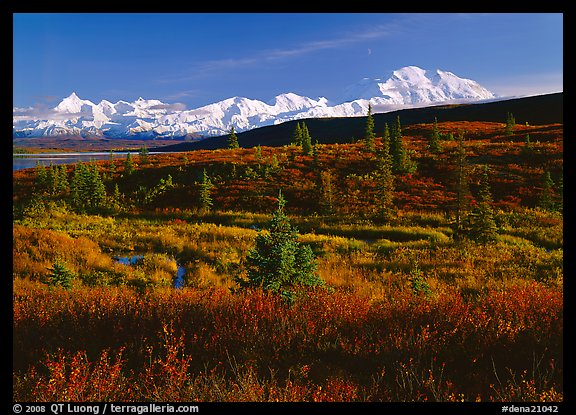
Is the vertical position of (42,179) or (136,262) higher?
(42,179)

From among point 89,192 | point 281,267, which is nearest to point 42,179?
point 89,192

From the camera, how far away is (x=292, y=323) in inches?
163

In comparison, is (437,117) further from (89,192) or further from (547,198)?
(89,192)

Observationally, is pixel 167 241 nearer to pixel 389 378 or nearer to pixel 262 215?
pixel 262 215

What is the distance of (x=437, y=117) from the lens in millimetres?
149125

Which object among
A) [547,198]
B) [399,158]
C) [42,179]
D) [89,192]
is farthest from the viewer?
[399,158]

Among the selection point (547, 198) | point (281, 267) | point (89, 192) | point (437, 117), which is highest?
point (437, 117)

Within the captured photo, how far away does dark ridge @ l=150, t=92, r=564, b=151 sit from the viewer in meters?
106

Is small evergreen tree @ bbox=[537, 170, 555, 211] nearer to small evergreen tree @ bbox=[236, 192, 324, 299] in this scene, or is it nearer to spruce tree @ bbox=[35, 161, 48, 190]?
small evergreen tree @ bbox=[236, 192, 324, 299]

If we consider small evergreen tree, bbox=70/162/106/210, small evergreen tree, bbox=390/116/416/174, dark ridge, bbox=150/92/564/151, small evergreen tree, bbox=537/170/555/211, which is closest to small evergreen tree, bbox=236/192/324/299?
small evergreen tree, bbox=537/170/555/211

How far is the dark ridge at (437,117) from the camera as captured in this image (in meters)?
106

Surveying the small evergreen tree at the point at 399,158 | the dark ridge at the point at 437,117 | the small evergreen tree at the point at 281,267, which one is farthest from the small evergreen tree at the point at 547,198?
the dark ridge at the point at 437,117

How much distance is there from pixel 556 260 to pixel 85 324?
1484 centimetres
